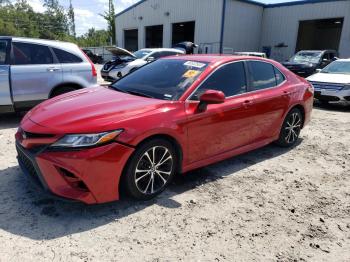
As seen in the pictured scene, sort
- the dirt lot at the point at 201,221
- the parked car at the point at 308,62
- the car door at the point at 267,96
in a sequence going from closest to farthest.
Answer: the dirt lot at the point at 201,221
the car door at the point at 267,96
the parked car at the point at 308,62

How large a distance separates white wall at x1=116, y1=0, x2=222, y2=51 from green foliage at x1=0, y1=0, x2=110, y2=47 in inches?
1429

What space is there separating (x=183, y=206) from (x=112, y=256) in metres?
1.04

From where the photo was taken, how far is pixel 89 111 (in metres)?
3.24

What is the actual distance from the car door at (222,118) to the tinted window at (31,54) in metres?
3.86

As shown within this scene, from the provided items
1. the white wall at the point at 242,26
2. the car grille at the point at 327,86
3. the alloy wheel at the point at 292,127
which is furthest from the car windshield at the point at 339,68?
the white wall at the point at 242,26

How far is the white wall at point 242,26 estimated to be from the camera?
2348 centimetres

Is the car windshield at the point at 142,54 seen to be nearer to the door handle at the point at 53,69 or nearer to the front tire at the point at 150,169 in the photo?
the door handle at the point at 53,69

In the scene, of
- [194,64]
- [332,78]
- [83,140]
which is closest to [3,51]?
[194,64]

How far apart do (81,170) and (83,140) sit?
274 mm

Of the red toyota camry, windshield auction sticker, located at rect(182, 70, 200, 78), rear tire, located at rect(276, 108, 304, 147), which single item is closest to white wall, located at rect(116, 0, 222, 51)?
rear tire, located at rect(276, 108, 304, 147)

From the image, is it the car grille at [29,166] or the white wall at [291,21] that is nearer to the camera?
the car grille at [29,166]

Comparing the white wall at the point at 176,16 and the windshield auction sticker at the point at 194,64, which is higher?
the white wall at the point at 176,16

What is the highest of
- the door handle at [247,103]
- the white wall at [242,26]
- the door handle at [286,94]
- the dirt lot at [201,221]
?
the white wall at [242,26]

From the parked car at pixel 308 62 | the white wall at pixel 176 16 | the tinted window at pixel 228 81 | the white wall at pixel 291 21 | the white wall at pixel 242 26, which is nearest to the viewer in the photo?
the tinted window at pixel 228 81
